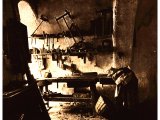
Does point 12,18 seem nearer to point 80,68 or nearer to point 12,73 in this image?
point 12,73

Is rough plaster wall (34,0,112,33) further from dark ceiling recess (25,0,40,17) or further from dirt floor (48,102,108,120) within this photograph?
dirt floor (48,102,108,120)

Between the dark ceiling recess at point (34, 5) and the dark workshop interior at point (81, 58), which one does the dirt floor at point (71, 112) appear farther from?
the dark ceiling recess at point (34, 5)

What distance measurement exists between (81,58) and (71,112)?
227 centimetres

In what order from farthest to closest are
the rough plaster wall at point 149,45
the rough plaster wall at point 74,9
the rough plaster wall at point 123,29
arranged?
the rough plaster wall at point 74,9 → the rough plaster wall at point 123,29 → the rough plaster wall at point 149,45

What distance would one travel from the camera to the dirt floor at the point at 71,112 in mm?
7232

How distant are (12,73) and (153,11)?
3012 millimetres

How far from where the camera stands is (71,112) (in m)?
7.88

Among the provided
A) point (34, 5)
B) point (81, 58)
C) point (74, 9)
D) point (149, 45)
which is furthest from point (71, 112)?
point (34, 5)

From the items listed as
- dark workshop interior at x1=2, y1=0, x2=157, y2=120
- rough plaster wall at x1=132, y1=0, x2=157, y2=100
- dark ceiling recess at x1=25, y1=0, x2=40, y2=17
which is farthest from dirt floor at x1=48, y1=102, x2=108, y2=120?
dark ceiling recess at x1=25, y1=0, x2=40, y2=17

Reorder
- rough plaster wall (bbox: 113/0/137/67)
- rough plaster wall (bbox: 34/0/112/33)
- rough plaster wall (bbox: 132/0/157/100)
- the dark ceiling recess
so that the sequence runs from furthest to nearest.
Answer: the dark ceiling recess < rough plaster wall (bbox: 34/0/112/33) < rough plaster wall (bbox: 113/0/137/67) < rough plaster wall (bbox: 132/0/157/100)

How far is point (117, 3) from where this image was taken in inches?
313

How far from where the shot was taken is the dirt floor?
7.23 m

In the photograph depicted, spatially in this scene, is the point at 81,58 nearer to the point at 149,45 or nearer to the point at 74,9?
the point at 74,9

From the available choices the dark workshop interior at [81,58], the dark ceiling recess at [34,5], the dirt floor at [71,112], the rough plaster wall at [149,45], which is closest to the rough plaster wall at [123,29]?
the dark workshop interior at [81,58]
